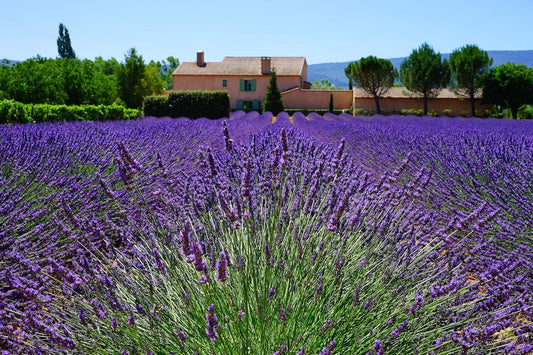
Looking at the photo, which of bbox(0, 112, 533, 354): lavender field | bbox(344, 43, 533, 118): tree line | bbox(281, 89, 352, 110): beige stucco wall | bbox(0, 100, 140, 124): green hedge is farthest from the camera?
bbox(281, 89, 352, 110): beige stucco wall

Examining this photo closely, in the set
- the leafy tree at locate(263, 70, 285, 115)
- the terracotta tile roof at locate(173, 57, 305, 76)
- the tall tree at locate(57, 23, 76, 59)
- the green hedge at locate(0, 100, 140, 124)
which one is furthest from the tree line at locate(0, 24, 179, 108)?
the tall tree at locate(57, 23, 76, 59)

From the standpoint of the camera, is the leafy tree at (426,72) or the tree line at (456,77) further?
the leafy tree at (426,72)

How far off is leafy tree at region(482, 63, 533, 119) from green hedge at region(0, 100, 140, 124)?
86.9ft

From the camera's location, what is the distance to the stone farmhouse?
128 ft

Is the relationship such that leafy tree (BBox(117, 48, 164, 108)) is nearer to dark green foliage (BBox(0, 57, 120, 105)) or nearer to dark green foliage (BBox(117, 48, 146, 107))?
dark green foliage (BBox(117, 48, 146, 107))

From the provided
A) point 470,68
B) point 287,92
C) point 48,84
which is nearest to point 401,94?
point 470,68

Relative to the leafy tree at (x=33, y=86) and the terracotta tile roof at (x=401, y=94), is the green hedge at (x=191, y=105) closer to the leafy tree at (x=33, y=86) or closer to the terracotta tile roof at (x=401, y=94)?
the leafy tree at (x=33, y=86)

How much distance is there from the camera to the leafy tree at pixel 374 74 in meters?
37.5

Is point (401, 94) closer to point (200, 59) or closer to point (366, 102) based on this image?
point (366, 102)

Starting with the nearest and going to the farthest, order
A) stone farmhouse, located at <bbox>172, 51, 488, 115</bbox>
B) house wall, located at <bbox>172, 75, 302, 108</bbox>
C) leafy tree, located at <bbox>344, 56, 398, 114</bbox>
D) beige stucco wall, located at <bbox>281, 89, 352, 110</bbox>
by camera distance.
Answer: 1. leafy tree, located at <bbox>344, 56, 398, 114</bbox>
2. beige stucco wall, located at <bbox>281, 89, 352, 110</bbox>
3. stone farmhouse, located at <bbox>172, 51, 488, 115</bbox>
4. house wall, located at <bbox>172, 75, 302, 108</bbox>

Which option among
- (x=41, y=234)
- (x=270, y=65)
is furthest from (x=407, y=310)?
(x=270, y=65)

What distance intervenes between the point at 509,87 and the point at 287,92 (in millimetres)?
16004

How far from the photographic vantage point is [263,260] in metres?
2.33

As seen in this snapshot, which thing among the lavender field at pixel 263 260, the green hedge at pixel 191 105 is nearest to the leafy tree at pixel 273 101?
the green hedge at pixel 191 105
